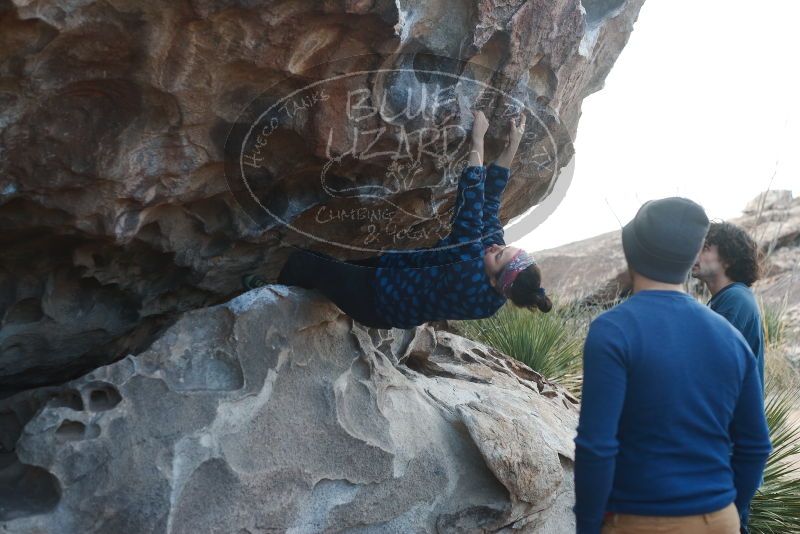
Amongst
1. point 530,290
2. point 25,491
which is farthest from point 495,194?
point 25,491

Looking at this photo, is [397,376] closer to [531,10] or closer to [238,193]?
[238,193]

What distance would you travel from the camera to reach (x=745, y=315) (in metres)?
3.58

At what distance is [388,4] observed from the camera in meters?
2.96

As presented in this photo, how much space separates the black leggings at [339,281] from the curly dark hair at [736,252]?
1.61 metres

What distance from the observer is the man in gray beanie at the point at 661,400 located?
7.29 ft

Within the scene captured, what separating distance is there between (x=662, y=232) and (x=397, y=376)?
73.8 inches

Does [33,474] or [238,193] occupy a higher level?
[238,193]

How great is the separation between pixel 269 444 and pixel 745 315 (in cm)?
212

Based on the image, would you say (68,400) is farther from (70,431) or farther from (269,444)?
(269,444)

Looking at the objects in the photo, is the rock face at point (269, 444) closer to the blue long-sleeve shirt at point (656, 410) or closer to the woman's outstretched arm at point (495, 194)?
the woman's outstretched arm at point (495, 194)

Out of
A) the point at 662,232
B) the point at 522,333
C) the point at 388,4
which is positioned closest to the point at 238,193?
the point at 388,4

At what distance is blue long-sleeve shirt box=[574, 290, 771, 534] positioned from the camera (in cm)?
221

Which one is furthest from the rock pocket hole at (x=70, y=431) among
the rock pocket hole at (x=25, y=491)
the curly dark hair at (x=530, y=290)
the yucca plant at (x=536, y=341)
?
the yucca plant at (x=536, y=341)

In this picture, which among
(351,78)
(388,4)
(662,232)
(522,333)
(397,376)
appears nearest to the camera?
(662,232)
